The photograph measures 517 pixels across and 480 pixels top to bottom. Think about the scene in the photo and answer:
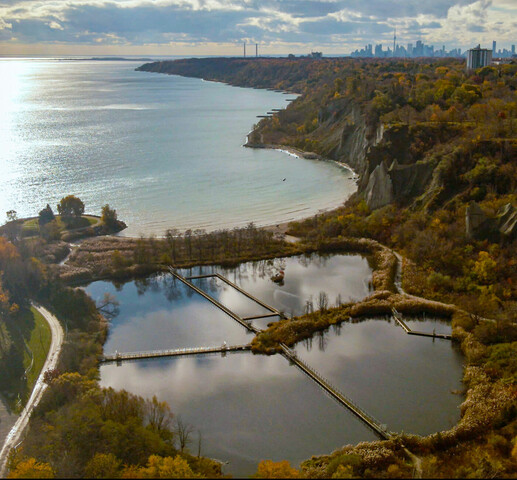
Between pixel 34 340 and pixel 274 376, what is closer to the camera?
pixel 274 376

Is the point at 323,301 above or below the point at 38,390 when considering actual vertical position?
above

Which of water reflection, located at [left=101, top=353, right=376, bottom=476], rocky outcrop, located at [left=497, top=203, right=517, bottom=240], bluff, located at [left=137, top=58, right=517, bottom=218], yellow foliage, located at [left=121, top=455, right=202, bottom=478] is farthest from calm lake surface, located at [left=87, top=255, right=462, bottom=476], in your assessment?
bluff, located at [left=137, top=58, right=517, bottom=218]

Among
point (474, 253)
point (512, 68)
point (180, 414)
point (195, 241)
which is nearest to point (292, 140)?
point (512, 68)

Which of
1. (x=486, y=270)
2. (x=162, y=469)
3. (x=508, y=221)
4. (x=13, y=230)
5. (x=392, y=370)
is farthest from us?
(x=13, y=230)

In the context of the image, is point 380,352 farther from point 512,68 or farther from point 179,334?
point 512,68

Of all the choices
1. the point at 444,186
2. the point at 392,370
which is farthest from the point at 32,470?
the point at 444,186

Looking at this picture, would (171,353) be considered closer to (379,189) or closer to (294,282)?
(294,282)

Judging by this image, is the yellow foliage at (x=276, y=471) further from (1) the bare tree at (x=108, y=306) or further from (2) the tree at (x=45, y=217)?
(2) the tree at (x=45, y=217)
